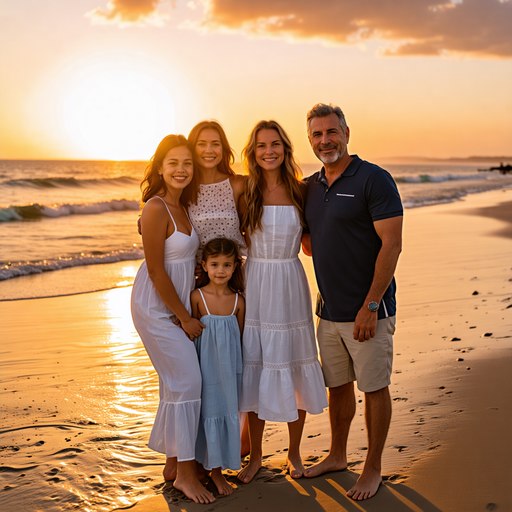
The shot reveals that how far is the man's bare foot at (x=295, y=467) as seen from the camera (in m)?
3.49

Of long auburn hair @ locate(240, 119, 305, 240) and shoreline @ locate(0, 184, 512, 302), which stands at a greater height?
long auburn hair @ locate(240, 119, 305, 240)

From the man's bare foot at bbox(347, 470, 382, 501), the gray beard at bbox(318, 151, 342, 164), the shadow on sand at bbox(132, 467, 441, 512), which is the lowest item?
the shadow on sand at bbox(132, 467, 441, 512)

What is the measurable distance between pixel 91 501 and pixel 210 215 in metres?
2.01

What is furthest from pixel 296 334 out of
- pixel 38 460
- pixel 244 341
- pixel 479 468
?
pixel 38 460

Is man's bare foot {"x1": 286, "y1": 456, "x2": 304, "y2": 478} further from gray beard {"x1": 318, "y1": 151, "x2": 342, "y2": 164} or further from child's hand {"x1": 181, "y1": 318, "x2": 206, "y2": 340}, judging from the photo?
gray beard {"x1": 318, "y1": 151, "x2": 342, "y2": 164}

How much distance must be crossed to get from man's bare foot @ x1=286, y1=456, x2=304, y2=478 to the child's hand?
110 cm

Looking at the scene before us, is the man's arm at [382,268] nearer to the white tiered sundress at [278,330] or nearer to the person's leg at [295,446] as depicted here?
the white tiered sundress at [278,330]

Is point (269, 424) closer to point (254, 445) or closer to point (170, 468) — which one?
point (254, 445)

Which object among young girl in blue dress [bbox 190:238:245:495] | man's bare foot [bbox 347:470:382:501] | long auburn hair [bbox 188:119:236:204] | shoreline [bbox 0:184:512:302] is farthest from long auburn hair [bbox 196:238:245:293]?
shoreline [bbox 0:184:512:302]

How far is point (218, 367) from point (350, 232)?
4.12ft

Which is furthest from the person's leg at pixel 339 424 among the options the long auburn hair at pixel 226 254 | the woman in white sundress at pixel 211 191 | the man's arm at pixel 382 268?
the woman in white sundress at pixel 211 191

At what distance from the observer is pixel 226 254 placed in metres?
3.52

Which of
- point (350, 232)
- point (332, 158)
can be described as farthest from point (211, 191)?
point (350, 232)

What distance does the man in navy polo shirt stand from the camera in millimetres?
3273
